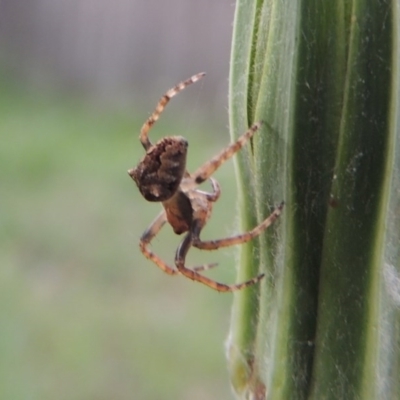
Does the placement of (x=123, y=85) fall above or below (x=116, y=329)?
above

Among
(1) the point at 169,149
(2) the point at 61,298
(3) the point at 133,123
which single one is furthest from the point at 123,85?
(1) the point at 169,149

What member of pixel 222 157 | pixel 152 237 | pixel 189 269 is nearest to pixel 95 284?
pixel 152 237

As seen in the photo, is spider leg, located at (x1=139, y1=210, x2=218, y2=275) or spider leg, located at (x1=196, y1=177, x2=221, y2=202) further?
spider leg, located at (x1=139, y1=210, x2=218, y2=275)

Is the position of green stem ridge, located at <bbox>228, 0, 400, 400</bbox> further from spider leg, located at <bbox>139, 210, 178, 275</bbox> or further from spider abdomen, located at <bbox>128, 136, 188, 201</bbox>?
spider leg, located at <bbox>139, 210, 178, 275</bbox>

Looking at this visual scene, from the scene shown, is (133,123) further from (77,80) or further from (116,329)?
(116,329)

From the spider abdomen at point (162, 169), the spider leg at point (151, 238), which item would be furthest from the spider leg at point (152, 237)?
the spider abdomen at point (162, 169)

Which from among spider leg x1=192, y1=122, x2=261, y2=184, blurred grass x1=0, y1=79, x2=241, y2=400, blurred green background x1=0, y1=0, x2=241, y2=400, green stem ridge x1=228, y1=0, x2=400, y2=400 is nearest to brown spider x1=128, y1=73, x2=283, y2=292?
spider leg x1=192, y1=122, x2=261, y2=184
